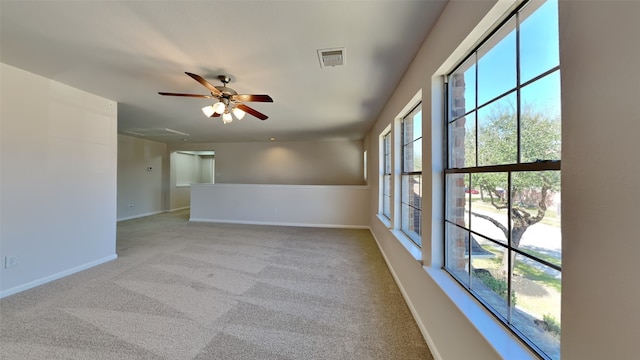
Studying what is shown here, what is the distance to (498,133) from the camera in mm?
1218

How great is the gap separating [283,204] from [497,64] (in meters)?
5.46

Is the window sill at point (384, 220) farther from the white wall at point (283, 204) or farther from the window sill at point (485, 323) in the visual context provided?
the window sill at point (485, 323)

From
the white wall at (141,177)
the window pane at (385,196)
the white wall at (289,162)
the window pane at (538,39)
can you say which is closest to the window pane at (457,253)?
the window pane at (538,39)

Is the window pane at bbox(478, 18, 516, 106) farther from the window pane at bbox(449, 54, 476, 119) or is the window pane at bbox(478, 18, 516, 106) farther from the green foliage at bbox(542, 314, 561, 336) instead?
the green foliage at bbox(542, 314, 561, 336)

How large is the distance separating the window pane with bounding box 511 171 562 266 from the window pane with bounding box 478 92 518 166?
0.13 m

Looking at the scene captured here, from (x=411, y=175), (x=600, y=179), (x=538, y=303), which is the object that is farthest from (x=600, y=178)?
(x=411, y=175)

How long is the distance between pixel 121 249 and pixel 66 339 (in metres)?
2.64

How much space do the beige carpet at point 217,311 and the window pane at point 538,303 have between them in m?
0.90

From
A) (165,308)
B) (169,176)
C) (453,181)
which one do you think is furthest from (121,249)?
(453,181)

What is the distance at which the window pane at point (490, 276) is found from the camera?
119 cm

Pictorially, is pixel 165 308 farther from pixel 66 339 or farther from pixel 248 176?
pixel 248 176

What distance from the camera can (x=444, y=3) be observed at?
58.9 inches

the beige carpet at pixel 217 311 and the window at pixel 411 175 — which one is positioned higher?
the window at pixel 411 175

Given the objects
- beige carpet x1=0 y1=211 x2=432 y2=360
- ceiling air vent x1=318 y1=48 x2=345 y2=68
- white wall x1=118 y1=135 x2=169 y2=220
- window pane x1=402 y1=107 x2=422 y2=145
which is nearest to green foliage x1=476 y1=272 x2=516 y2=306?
beige carpet x1=0 y1=211 x2=432 y2=360
